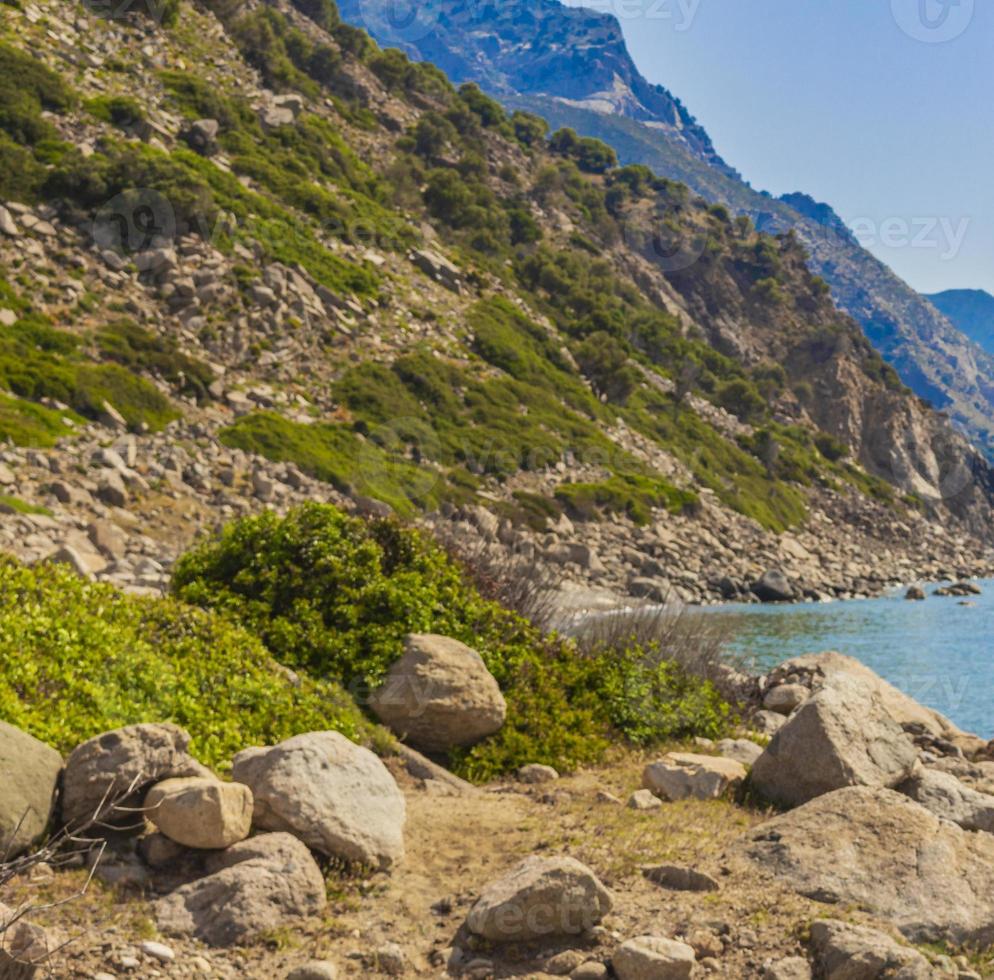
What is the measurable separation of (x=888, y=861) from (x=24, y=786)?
17.4 feet

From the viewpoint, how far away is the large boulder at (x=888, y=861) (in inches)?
223

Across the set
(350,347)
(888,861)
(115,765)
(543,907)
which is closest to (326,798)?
(115,765)

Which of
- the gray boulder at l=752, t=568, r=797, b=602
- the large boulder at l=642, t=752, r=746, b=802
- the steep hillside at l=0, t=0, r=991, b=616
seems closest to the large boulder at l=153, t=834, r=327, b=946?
the large boulder at l=642, t=752, r=746, b=802

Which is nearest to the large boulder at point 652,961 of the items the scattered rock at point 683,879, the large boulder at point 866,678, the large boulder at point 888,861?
the scattered rock at point 683,879

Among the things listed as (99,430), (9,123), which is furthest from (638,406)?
(99,430)

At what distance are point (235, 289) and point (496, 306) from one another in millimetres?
26863

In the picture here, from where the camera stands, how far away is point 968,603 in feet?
167

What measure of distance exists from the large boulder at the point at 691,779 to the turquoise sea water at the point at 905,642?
651 centimetres

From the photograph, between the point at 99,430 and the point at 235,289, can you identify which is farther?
the point at 235,289

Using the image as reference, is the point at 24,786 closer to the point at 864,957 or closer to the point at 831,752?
the point at 864,957

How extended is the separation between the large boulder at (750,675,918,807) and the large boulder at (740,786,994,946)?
0.94 metres

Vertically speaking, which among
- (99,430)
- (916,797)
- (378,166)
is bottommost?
(99,430)

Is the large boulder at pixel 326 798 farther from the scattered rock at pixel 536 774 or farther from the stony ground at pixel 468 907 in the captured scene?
the scattered rock at pixel 536 774

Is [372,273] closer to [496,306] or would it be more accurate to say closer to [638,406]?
[496,306]
